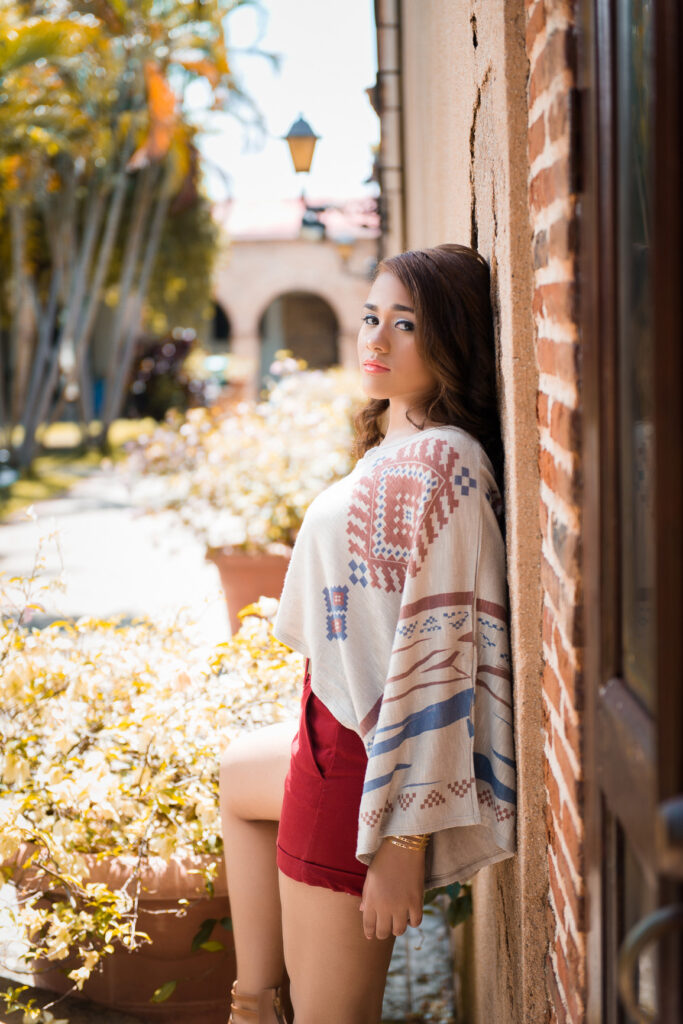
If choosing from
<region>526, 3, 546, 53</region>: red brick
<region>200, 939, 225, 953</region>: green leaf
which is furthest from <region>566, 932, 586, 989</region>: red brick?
<region>526, 3, 546, 53</region>: red brick

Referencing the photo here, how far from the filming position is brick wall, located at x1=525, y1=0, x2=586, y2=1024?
5.06ft

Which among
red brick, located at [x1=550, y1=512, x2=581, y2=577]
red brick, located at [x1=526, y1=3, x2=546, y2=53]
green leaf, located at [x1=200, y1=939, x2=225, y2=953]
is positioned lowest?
green leaf, located at [x1=200, y1=939, x2=225, y2=953]

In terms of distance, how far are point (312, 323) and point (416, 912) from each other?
129 feet

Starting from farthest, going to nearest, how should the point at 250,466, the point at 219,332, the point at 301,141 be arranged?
the point at 219,332
the point at 301,141
the point at 250,466

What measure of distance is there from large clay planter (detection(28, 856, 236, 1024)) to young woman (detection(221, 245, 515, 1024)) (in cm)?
54

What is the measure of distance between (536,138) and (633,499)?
71cm

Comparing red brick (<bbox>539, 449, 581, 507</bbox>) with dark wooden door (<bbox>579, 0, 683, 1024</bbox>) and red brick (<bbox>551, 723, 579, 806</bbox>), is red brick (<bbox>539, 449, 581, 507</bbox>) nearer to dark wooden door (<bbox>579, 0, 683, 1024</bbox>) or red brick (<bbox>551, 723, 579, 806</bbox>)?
dark wooden door (<bbox>579, 0, 683, 1024</bbox>)

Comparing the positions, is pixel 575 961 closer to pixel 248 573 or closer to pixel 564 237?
pixel 564 237

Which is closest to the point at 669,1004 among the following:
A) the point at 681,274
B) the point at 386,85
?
the point at 681,274

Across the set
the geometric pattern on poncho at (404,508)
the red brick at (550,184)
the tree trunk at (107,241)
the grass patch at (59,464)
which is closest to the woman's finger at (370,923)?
the geometric pattern on poncho at (404,508)

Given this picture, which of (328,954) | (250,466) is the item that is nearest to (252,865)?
(328,954)

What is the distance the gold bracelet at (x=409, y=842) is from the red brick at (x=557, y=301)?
0.95 metres

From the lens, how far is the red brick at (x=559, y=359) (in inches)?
60.6

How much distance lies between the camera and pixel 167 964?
283cm
